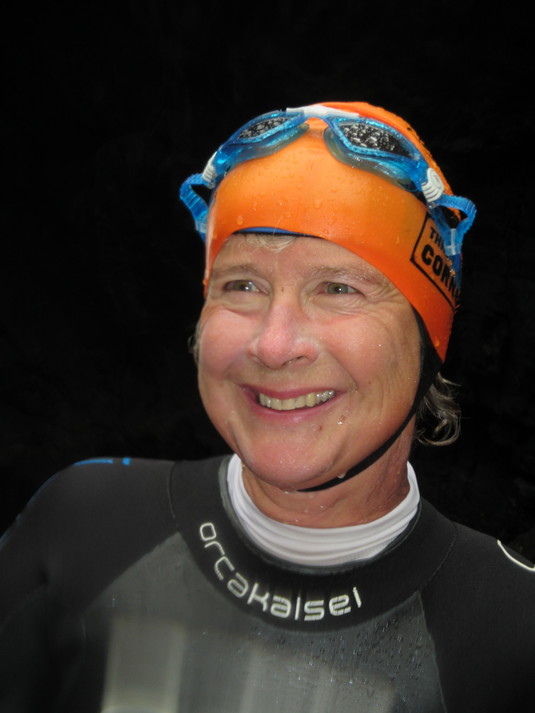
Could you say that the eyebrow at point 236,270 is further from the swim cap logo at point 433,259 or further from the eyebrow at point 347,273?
the swim cap logo at point 433,259

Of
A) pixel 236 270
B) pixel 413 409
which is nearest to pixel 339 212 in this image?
pixel 236 270

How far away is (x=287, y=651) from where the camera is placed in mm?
1531

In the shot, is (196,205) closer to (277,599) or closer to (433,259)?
(433,259)

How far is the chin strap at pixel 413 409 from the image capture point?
1565 millimetres

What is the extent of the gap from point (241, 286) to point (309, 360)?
34 centimetres

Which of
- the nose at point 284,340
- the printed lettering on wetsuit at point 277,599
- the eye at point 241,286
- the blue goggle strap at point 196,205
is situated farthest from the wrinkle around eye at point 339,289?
the printed lettering on wetsuit at point 277,599

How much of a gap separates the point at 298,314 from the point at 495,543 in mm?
961

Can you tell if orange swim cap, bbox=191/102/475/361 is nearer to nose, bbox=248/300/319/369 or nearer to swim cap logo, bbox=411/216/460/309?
swim cap logo, bbox=411/216/460/309

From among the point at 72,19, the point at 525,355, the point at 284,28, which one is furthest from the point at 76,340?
the point at 525,355

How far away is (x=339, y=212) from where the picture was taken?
1.51 m

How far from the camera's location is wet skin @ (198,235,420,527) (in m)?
1.45

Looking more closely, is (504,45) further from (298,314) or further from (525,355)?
(298,314)

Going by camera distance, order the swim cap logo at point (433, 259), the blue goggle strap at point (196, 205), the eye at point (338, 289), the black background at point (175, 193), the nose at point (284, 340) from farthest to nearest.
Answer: the black background at point (175, 193) → the blue goggle strap at point (196, 205) → the swim cap logo at point (433, 259) → the eye at point (338, 289) → the nose at point (284, 340)

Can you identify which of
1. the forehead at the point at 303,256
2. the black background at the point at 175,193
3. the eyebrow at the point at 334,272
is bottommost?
the black background at the point at 175,193
